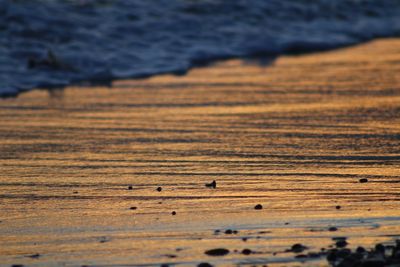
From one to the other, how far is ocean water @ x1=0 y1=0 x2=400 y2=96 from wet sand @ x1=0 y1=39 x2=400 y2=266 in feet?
4.84

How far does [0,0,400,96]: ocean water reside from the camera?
41.7ft

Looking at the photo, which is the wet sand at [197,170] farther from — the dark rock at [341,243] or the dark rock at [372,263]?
the dark rock at [372,263]

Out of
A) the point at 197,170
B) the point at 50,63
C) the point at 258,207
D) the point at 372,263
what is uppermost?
the point at 50,63

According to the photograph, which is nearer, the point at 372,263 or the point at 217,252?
the point at 372,263

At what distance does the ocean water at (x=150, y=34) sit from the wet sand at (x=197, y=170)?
1.47 metres

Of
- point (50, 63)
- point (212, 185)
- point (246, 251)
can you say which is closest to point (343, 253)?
point (246, 251)

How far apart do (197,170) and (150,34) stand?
28.0 ft

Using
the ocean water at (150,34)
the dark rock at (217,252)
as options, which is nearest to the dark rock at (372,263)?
the dark rock at (217,252)

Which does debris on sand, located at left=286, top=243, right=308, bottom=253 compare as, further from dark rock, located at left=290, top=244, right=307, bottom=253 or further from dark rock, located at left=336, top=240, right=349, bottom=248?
dark rock, located at left=336, top=240, right=349, bottom=248

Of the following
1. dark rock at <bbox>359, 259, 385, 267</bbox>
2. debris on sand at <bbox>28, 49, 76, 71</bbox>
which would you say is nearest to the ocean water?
debris on sand at <bbox>28, 49, 76, 71</bbox>

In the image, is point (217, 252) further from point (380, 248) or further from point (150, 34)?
point (150, 34)

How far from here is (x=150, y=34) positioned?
15.2 meters

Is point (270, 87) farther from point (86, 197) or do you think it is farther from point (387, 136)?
point (86, 197)

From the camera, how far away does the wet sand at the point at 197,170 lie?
524cm
